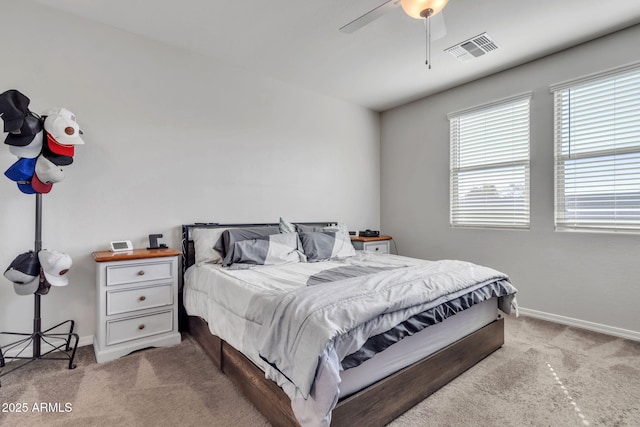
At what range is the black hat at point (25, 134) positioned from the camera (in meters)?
1.93

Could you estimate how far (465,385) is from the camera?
197 centimetres

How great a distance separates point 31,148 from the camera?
202cm

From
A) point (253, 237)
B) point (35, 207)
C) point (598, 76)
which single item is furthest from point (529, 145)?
point (35, 207)

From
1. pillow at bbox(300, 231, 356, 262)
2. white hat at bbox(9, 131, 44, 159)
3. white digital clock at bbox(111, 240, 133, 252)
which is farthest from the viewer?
pillow at bbox(300, 231, 356, 262)

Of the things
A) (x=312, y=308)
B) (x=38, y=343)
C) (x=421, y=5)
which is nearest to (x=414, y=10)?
(x=421, y=5)

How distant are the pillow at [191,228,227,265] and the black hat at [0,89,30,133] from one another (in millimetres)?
1410

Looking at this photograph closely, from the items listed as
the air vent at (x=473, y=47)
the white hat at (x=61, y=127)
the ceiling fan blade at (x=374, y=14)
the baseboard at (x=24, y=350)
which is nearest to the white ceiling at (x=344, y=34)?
the air vent at (x=473, y=47)

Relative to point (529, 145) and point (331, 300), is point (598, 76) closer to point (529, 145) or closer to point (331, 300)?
point (529, 145)

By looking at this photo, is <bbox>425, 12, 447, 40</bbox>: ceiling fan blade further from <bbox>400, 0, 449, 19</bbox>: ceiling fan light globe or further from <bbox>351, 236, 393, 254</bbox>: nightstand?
<bbox>351, 236, 393, 254</bbox>: nightstand

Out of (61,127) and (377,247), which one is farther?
(377,247)

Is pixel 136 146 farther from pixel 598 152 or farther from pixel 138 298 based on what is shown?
pixel 598 152

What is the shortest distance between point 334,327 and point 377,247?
9.78ft

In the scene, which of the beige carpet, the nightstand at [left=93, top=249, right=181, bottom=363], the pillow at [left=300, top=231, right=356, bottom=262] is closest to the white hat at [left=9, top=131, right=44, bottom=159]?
the nightstand at [left=93, top=249, right=181, bottom=363]

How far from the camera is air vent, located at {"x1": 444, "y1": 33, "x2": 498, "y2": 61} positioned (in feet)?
9.35
